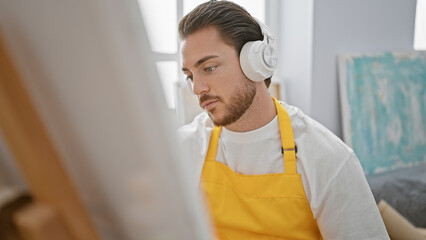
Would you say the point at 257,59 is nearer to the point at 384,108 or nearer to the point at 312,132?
the point at 312,132

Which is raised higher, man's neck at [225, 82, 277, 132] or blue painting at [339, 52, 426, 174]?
man's neck at [225, 82, 277, 132]

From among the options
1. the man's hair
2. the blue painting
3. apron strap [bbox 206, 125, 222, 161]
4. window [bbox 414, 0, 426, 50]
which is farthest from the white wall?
apron strap [bbox 206, 125, 222, 161]

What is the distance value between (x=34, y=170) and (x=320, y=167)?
963 mm

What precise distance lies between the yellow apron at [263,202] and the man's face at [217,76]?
184 millimetres

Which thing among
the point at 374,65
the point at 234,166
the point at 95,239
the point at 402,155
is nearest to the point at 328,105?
the point at 374,65

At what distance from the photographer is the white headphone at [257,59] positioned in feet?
3.47

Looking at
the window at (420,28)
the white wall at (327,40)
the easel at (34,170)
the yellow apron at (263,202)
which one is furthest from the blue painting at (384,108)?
the easel at (34,170)

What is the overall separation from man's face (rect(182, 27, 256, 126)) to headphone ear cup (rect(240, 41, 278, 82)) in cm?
4

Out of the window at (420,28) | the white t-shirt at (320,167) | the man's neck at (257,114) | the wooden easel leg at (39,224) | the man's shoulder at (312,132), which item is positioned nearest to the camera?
the wooden easel leg at (39,224)

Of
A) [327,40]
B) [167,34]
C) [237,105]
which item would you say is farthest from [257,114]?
[327,40]

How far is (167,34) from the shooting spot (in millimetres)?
2008

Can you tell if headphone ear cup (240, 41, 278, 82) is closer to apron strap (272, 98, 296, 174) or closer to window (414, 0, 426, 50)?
apron strap (272, 98, 296, 174)

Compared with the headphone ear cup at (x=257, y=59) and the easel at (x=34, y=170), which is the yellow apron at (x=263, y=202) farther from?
the easel at (x=34, y=170)

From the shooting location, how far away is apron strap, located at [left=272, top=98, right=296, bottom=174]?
1.06 m
